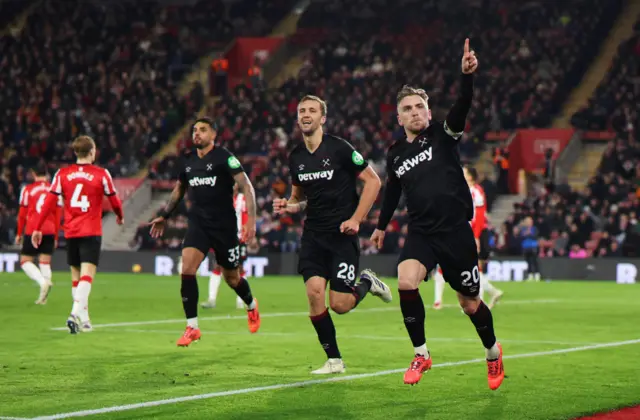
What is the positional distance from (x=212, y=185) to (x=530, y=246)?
19.9 m

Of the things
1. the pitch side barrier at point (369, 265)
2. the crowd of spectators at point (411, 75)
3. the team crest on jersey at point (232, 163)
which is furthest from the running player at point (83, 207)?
the crowd of spectators at point (411, 75)

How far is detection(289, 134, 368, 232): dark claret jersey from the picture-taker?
10.6 m

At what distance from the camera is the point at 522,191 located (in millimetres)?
37406

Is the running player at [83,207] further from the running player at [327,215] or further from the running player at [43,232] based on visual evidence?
the running player at [43,232]

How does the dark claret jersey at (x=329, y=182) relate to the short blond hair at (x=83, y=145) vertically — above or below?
below

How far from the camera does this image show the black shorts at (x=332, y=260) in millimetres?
10539

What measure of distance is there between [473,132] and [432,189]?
2883 centimetres

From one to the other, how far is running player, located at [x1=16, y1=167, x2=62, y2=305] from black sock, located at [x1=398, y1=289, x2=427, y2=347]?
40.5 feet

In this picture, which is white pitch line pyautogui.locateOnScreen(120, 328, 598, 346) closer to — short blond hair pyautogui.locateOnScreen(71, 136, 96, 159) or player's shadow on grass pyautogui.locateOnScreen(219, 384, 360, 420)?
short blond hair pyautogui.locateOnScreen(71, 136, 96, 159)

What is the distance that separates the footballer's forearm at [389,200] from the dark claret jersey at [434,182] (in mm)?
279

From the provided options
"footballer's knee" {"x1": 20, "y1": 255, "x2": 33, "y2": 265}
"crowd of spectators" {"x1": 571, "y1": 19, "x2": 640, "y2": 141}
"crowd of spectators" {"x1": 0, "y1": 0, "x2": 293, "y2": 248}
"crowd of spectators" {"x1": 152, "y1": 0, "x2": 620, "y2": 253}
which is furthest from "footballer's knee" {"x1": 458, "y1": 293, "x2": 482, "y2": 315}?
"crowd of spectators" {"x1": 0, "y1": 0, "x2": 293, "y2": 248}

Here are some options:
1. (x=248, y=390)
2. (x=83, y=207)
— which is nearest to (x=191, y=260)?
(x=83, y=207)

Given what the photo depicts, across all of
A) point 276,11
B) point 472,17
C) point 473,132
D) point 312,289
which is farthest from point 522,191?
point 312,289

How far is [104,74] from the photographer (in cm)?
4684
